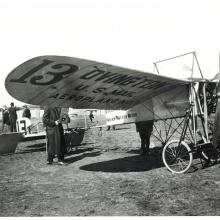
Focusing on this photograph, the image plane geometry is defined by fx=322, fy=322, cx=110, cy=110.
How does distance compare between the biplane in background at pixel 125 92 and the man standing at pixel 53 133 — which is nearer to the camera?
the biplane in background at pixel 125 92

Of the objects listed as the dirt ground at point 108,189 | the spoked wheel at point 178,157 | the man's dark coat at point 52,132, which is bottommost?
the dirt ground at point 108,189

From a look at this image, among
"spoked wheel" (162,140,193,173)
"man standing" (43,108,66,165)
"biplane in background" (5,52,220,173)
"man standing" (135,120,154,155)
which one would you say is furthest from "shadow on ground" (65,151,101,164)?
"spoked wheel" (162,140,193,173)

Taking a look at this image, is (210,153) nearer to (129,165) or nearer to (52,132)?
(129,165)

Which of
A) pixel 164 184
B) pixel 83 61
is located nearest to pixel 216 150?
pixel 164 184

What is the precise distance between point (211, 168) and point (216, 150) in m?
0.43

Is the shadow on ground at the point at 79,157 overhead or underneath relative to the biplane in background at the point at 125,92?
underneath

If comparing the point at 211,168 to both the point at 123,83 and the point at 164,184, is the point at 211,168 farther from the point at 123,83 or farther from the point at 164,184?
the point at 123,83

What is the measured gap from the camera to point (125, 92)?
7.57 meters

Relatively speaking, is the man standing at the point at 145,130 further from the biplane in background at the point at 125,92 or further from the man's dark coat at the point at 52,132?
the man's dark coat at the point at 52,132

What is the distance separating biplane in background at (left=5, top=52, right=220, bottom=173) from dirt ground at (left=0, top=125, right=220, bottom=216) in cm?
85

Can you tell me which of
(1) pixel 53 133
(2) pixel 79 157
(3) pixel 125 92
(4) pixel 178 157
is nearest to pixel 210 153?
(4) pixel 178 157

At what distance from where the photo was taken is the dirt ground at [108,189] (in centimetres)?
483

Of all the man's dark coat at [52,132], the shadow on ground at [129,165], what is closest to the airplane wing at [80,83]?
the man's dark coat at [52,132]

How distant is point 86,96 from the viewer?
7.46 m
